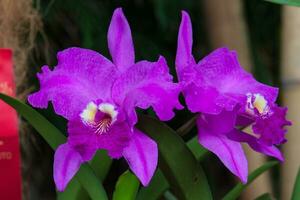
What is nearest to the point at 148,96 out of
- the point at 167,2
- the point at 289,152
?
the point at 289,152

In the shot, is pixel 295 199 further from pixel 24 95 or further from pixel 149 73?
pixel 24 95

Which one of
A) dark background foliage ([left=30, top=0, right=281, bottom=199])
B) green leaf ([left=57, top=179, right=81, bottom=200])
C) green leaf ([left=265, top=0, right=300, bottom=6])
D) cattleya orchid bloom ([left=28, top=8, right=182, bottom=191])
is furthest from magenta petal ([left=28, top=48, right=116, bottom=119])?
dark background foliage ([left=30, top=0, right=281, bottom=199])

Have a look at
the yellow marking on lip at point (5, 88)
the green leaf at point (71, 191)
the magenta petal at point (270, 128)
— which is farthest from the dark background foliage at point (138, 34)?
the magenta petal at point (270, 128)

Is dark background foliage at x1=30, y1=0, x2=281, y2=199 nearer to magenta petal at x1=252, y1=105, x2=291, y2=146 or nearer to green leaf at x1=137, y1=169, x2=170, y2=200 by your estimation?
green leaf at x1=137, y1=169, x2=170, y2=200

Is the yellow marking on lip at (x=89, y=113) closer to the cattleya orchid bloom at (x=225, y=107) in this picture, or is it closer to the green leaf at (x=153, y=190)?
the cattleya orchid bloom at (x=225, y=107)

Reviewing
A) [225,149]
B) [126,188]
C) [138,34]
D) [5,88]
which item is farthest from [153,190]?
[138,34]

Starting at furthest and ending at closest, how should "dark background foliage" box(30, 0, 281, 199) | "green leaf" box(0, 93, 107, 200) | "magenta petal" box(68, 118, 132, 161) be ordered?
"dark background foliage" box(30, 0, 281, 199), "green leaf" box(0, 93, 107, 200), "magenta petal" box(68, 118, 132, 161)
